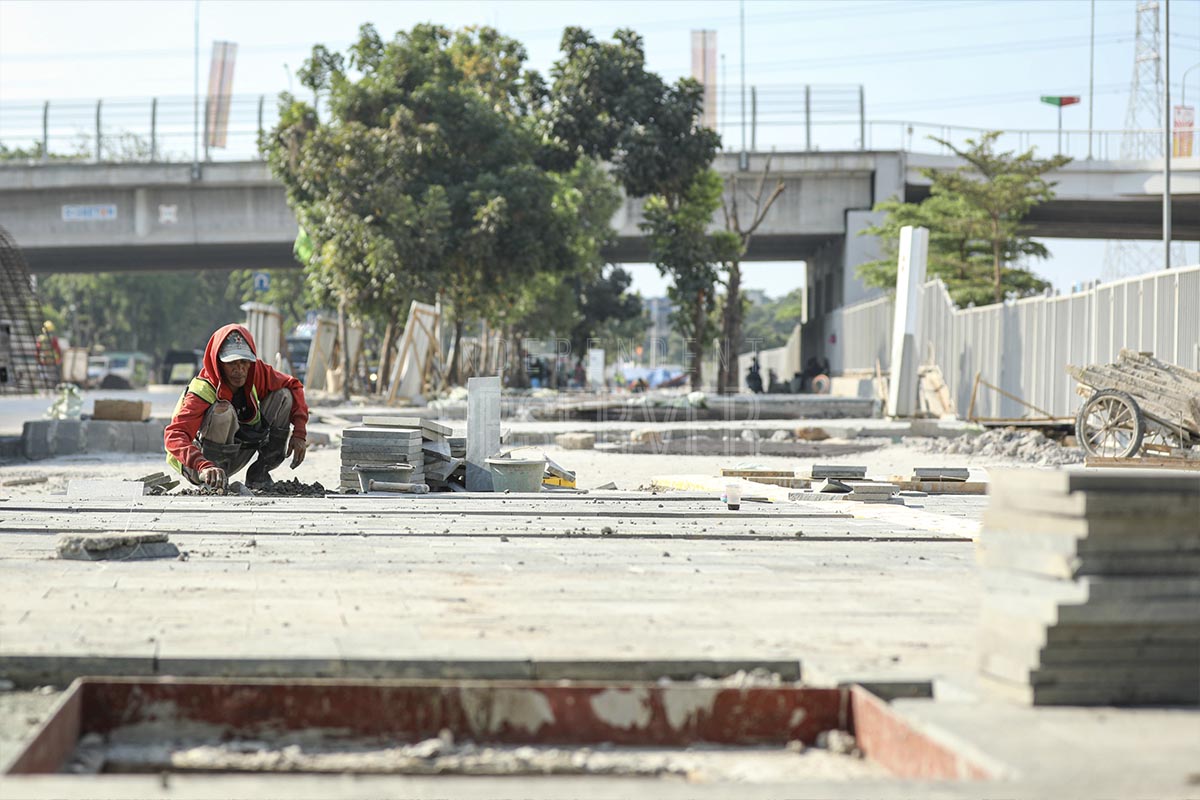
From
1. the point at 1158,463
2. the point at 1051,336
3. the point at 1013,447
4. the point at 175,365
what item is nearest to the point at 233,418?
the point at 1158,463

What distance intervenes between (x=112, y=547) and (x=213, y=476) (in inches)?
146

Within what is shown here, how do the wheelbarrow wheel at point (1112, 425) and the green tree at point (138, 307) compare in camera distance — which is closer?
the wheelbarrow wheel at point (1112, 425)

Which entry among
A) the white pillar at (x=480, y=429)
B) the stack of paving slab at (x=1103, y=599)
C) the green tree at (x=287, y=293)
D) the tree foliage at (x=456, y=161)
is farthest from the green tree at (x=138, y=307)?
the stack of paving slab at (x=1103, y=599)

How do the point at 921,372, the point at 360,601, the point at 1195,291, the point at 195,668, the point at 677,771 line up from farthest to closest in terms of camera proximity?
the point at 921,372 → the point at 1195,291 → the point at 360,601 → the point at 195,668 → the point at 677,771

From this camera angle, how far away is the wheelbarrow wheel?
49.5 feet

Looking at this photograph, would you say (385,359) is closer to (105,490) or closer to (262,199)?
(262,199)

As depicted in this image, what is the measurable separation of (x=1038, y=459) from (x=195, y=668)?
1549 cm

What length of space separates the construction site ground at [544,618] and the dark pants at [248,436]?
3.91 feet

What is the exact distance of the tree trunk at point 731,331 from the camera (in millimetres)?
40906

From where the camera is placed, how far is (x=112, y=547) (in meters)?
6.57

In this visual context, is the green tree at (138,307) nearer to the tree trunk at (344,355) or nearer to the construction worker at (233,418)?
the tree trunk at (344,355)

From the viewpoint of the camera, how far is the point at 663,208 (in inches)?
1615

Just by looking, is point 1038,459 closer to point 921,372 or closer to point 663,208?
point 921,372

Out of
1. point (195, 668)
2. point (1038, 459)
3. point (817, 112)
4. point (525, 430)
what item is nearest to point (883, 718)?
point (195, 668)
